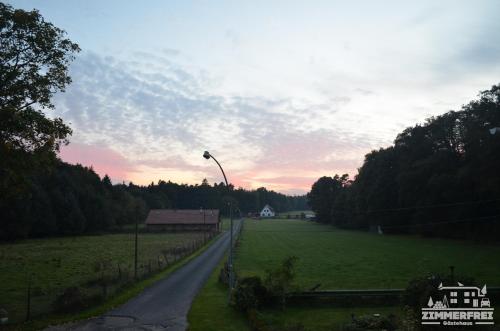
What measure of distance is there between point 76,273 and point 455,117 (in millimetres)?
64775

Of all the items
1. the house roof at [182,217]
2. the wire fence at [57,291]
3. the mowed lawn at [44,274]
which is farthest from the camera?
the house roof at [182,217]

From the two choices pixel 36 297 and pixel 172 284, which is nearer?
pixel 36 297

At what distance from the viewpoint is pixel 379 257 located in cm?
5156

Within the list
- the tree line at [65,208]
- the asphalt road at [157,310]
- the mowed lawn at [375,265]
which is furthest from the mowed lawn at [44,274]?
the tree line at [65,208]

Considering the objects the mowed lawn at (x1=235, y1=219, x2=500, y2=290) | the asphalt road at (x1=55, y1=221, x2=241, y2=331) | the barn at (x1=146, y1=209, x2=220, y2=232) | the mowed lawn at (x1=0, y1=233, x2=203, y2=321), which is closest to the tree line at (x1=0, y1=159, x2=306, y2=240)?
the barn at (x1=146, y1=209, x2=220, y2=232)

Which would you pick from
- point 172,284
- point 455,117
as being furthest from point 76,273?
point 455,117

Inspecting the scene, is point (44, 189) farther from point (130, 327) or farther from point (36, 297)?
point (130, 327)

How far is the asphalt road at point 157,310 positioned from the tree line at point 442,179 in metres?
43.0

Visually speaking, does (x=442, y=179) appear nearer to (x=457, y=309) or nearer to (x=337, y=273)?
(x=337, y=273)

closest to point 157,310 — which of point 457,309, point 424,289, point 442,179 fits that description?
point 424,289

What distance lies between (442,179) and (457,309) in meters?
56.3

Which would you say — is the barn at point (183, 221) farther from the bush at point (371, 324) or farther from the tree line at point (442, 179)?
the bush at point (371, 324)

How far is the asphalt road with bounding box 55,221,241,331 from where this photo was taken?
21031 millimetres

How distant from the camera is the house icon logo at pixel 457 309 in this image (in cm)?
1834
